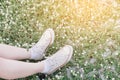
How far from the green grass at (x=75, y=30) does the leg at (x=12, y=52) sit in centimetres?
29

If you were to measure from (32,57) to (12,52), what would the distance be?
41 cm

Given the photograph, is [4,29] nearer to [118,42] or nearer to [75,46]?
[75,46]

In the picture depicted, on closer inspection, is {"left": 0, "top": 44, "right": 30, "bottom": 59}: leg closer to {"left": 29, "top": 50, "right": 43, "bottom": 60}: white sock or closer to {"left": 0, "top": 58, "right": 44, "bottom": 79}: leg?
{"left": 29, "top": 50, "right": 43, "bottom": 60}: white sock

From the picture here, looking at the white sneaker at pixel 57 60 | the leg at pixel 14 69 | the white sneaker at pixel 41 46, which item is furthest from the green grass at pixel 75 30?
the leg at pixel 14 69

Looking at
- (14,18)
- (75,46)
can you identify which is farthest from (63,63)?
(14,18)

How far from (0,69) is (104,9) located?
2.33 meters

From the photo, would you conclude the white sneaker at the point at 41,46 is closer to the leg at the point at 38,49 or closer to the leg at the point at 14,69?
the leg at the point at 38,49

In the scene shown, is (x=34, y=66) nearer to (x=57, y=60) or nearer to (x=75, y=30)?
(x=57, y=60)

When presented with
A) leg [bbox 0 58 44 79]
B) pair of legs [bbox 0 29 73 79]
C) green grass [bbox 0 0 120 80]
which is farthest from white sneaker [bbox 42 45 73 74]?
leg [bbox 0 58 44 79]

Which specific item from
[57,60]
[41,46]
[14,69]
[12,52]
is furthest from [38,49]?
[14,69]

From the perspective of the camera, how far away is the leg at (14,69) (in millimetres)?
4025

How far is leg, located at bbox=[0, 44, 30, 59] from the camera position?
4.34 meters

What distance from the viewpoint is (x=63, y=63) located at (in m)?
4.62

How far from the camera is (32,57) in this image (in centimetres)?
480
